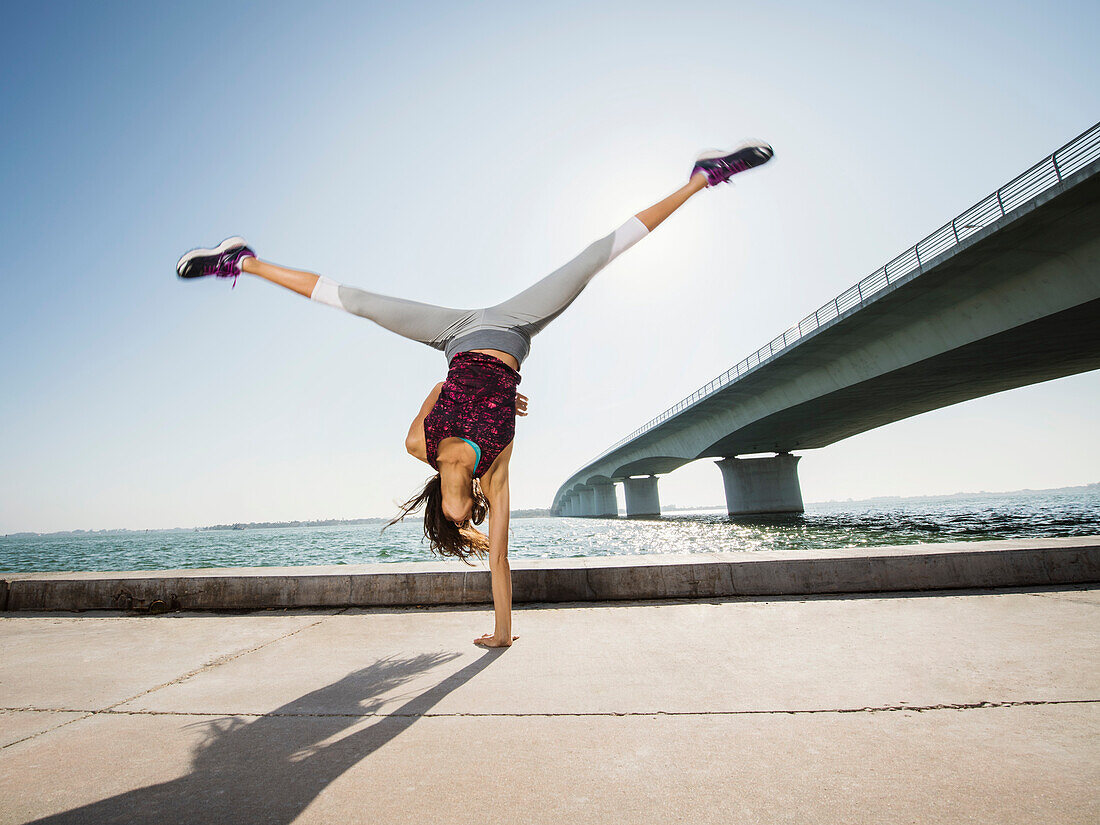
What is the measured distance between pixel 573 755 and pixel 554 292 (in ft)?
7.74

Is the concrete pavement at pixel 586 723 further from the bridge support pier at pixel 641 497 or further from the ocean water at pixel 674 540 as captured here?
the bridge support pier at pixel 641 497

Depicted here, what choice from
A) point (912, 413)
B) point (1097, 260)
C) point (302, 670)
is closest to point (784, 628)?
point (302, 670)

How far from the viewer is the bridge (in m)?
14.6

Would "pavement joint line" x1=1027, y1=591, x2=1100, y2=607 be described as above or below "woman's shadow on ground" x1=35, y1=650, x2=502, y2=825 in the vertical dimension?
below

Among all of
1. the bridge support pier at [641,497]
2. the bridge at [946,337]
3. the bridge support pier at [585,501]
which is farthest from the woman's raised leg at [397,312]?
the bridge support pier at [585,501]

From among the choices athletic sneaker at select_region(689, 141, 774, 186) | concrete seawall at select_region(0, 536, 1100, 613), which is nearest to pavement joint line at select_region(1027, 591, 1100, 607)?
concrete seawall at select_region(0, 536, 1100, 613)

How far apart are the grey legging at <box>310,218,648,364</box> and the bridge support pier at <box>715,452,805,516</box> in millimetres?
44914

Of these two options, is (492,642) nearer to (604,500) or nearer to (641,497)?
(641,497)

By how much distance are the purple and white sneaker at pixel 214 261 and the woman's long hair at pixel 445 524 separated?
2.03m

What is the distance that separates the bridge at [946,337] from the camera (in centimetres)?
1464

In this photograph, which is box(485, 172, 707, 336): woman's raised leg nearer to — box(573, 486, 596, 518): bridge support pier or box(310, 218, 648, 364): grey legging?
A: box(310, 218, 648, 364): grey legging

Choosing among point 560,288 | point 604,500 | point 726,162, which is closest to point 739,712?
point 560,288

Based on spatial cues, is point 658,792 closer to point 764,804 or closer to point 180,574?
point 764,804

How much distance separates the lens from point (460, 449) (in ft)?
10.2
